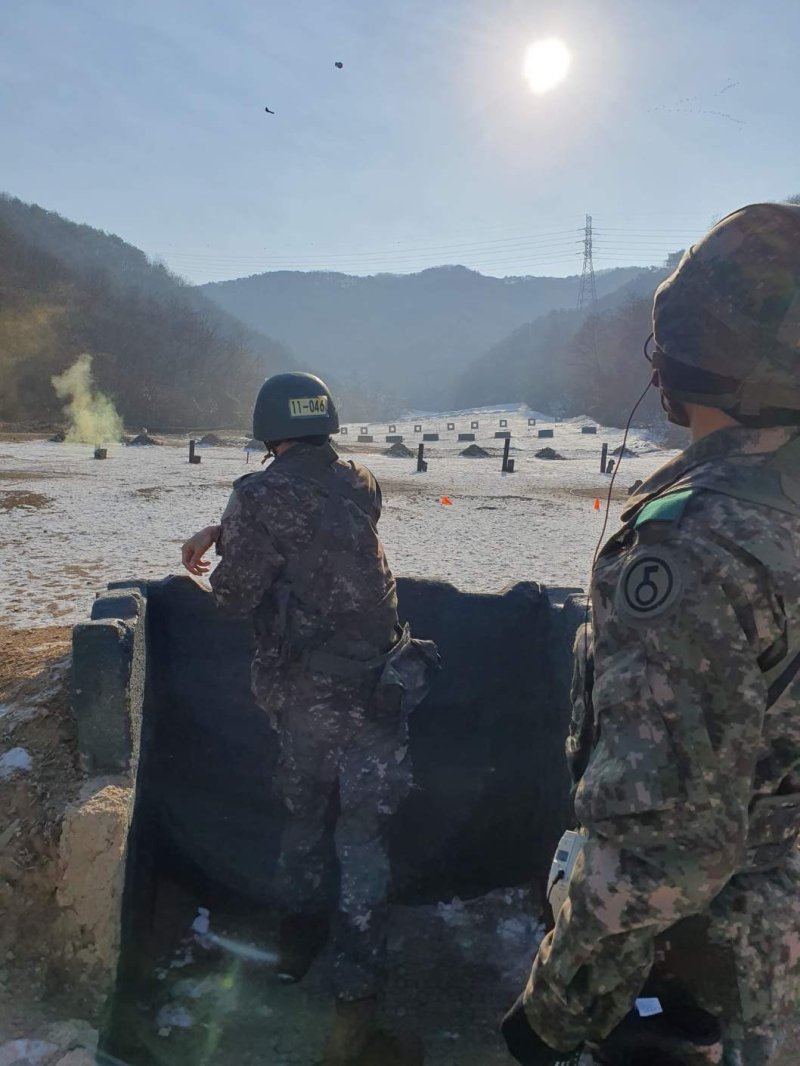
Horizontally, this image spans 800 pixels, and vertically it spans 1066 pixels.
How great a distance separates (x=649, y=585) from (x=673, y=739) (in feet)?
0.71

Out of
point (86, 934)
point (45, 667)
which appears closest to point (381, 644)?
point (86, 934)

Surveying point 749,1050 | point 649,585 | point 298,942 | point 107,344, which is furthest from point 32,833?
point 107,344

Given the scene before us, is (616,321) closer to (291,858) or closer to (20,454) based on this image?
(20,454)

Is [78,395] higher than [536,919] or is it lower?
higher

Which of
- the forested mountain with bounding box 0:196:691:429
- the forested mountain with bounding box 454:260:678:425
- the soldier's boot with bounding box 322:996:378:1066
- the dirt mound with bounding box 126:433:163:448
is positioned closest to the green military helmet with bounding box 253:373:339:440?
the soldier's boot with bounding box 322:996:378:1066

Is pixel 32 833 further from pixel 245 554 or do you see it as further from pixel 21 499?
pixel 21 499

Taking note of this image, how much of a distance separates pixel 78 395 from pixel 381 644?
4435 centimetres

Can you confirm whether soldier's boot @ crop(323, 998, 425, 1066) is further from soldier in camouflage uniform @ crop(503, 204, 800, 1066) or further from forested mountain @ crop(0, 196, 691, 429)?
forested mountain @ crop(0, 196, 691, 429)

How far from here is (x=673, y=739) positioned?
112 cm

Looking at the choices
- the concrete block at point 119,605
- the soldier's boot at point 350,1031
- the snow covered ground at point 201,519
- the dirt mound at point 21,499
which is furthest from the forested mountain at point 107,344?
the soldier's boot at point 350,1031

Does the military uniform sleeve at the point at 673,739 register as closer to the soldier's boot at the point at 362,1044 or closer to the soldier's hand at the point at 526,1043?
the soldier's hand at the point at 526,1043

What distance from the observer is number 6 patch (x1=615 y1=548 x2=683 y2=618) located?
1.13 m

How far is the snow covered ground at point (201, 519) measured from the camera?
7.06m

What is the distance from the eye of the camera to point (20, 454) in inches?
765
